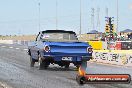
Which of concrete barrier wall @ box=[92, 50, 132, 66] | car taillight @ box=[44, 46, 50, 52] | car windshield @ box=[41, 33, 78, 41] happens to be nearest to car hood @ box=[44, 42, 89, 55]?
car taillight @ box=[44, 46, 50, 52]

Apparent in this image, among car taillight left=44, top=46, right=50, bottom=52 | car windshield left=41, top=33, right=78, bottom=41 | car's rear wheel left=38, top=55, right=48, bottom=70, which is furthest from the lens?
car windshield left=41, top=33, right=78, bottom=41

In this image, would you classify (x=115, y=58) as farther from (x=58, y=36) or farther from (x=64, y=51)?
(x=64, y=51)

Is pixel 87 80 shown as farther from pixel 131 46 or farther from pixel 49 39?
pixel 131 46

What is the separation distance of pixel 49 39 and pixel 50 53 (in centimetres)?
137

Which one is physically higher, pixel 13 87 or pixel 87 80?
pixel 87 80

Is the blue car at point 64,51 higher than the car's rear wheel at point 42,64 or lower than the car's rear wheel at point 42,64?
higher

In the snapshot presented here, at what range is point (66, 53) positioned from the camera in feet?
53.2

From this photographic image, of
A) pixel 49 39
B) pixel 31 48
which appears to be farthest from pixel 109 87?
pixel 31 48

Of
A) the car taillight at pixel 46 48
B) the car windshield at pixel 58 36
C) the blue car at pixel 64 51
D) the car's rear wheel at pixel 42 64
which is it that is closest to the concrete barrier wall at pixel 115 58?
the car windshield at pixel 58 36

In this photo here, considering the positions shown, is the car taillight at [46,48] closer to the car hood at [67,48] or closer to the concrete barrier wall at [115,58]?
the car hood at [67,48]

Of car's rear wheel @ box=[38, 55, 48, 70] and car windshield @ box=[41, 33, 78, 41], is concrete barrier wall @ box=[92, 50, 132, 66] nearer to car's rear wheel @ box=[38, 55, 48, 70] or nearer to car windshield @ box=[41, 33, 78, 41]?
car windshield @ box=[41, 33, 78, 41]

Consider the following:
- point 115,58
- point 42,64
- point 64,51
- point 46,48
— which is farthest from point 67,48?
point 115,58

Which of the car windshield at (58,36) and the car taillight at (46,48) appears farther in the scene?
the car windshield at (58,36)

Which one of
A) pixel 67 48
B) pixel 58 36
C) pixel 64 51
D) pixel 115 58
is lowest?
pixel 115 58
